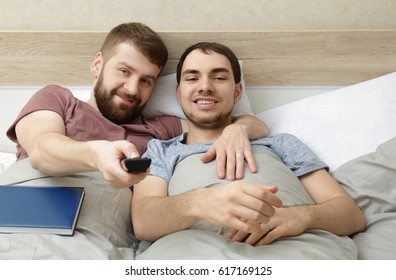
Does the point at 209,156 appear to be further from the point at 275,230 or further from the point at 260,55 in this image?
the point at 260,55

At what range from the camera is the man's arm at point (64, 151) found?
2.68ft

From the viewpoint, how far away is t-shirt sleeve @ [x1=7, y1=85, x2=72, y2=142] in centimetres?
125

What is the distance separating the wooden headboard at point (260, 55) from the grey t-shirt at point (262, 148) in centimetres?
43

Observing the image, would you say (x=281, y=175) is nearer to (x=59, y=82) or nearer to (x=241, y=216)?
(x=241, y=216)

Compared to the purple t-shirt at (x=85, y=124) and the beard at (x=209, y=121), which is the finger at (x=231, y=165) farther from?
the purple t-shirt at (x=85, y=124)

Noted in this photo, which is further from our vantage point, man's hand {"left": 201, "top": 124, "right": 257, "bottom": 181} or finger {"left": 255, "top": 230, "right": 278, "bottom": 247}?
man's hand {"left": 201, "top": 124, "right": 257, "bottom": 181}

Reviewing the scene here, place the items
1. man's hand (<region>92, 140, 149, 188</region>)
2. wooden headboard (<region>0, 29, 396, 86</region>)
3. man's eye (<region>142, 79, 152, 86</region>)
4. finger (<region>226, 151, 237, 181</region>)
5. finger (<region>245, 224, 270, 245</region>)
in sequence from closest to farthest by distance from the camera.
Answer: man's hand (<region>92, 140, 149, 188</region>) < finger (<region>245, 224, 270, 245</region>) < finger (<region>226, 151, 237, 181</region>) < man's eye (<region>142, 79, 152, 86</region>) < wooden headboard (<region>0, 29, 396, 86</region>)

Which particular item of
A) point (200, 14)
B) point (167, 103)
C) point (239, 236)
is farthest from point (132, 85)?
point (239, 236)

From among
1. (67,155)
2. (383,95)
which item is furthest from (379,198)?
(67,155)

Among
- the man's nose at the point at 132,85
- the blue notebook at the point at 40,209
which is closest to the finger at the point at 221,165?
the blue notebook at the point at 40,209

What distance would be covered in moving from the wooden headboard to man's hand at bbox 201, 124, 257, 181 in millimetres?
579

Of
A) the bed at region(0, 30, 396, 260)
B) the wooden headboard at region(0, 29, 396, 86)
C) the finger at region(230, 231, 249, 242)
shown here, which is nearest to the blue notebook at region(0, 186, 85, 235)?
the bed at region(0, 30, 396, 260)

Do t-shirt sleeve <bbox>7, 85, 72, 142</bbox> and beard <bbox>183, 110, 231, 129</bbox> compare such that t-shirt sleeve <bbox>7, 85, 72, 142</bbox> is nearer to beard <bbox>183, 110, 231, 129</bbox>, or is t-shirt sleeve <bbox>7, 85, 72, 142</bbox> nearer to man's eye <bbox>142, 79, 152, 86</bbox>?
man's eye <bbox>142, 79, 152, 86</bbox>

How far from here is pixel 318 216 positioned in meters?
0.98
